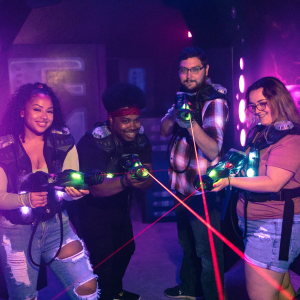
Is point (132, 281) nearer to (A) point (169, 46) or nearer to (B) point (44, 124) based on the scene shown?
(B) point (44, 124)

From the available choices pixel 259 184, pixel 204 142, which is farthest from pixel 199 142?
pixel 259 184

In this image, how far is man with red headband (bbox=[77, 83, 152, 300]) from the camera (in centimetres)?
255

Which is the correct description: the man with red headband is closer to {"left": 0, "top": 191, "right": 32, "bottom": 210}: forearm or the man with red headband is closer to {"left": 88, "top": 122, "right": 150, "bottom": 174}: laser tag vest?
{"left": 88, "top": 122, "right": 150, "bottom": 174}: laser tag vest

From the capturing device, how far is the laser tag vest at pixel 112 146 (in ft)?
8.45

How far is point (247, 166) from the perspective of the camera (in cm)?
221

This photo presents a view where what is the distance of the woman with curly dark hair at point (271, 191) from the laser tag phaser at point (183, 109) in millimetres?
466

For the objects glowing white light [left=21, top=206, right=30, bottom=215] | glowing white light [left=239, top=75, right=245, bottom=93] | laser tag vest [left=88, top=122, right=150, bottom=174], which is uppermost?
glowing white light [left=239, top=75, right=245, bottom=93]

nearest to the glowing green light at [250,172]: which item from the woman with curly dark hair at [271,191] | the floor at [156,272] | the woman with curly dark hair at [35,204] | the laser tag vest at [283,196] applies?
the woman with curly dark hair at [271,191]

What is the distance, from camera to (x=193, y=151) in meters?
2.67

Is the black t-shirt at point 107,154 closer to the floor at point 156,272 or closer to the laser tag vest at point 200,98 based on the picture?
the laser tag vest at point 200,98

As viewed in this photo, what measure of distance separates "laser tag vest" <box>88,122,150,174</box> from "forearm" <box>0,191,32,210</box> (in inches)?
29.4

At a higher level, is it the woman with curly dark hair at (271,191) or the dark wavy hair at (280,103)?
the dark wavy hair at (280,103)

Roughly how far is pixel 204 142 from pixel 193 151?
0.24m

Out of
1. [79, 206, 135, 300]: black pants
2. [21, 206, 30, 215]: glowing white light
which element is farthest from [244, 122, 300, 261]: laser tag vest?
[21, 206, 30, 215]: glowing white light
